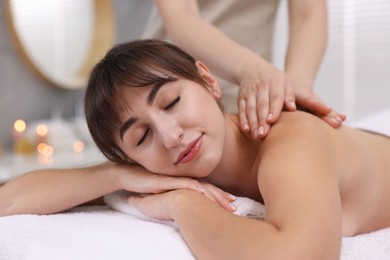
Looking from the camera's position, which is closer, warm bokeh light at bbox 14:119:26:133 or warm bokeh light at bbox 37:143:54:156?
warm bokeh light at bbox 37:143:54:156

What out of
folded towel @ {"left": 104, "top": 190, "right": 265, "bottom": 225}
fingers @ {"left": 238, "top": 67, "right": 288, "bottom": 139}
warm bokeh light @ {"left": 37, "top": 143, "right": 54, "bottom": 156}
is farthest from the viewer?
warm bokeh light @ {"left": 37, "top": 143, "right": 54, "bottom": 156}

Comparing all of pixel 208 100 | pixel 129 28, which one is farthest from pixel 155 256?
pixel 129 28

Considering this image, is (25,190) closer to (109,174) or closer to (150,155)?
(109,174)

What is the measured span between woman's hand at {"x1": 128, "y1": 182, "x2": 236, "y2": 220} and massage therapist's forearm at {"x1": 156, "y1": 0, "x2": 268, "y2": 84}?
37 cm

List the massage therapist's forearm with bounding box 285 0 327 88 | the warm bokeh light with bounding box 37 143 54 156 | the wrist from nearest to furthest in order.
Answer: the wrist < the massage therapist's forearm with bounding box 285 0 327 88 < the warm bokeh light with bounding box 37 143 54 156

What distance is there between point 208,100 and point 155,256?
0.41 meters

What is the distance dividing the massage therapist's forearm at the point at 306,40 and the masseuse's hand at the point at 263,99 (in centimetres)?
12

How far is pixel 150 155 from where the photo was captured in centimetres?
118

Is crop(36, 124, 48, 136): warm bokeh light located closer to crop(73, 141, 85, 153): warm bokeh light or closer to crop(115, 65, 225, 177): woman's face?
crop(73, 141, 85, 153): warm bokeh light

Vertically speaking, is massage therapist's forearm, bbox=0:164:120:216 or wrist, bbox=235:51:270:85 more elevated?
wrist, bbox=235:51:270:85

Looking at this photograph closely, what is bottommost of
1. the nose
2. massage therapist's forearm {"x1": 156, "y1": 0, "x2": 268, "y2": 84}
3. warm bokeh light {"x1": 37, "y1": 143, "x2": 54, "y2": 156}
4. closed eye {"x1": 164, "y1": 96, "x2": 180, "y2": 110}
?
warm bokeh light {"x1": 37, "y1": 143, "x2": 54, "y2": 156}

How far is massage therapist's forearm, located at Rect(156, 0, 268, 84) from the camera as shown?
141 centimetres

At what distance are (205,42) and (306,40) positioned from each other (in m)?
0.30

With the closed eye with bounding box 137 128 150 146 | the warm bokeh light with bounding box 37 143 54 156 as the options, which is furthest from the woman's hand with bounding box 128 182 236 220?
the warm bokeh light with bounding box 37 143 54 156
